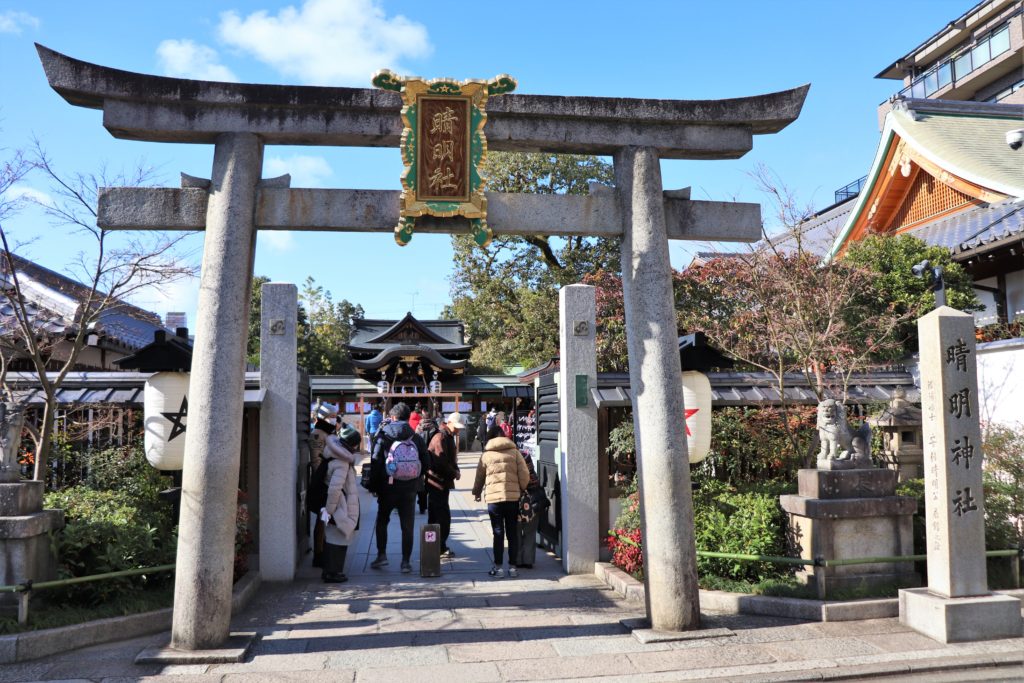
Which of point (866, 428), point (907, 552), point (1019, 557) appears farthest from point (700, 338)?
point (1019, 557)

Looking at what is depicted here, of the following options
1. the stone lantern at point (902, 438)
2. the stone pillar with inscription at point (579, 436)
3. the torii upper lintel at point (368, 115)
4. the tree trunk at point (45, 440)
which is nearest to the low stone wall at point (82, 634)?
the tree trunk at point (45, 440)

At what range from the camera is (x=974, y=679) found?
6098 mm

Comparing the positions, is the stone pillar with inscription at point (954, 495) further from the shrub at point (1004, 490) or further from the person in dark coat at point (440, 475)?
the person in dark coat at point (440, 475)

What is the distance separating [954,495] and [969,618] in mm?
1122

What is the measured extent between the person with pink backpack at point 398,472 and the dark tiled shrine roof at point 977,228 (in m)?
10.7

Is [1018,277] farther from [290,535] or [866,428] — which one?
[290,535]

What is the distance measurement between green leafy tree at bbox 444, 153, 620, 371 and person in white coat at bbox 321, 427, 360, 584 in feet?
46.5

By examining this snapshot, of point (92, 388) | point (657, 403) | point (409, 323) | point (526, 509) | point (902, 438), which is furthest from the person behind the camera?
point (409, 323)

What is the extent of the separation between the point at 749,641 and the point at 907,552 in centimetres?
256

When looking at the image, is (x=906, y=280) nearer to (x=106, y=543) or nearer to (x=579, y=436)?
(x=579, y=436)

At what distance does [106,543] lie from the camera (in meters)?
7.54

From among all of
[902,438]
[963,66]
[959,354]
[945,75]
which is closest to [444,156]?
[959,354]

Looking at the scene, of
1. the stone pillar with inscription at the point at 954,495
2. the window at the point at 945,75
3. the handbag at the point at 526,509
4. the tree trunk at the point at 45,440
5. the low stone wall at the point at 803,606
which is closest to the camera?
the stone pillar with inscription at the point at 954,495

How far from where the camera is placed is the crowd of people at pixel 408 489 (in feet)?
30.7
